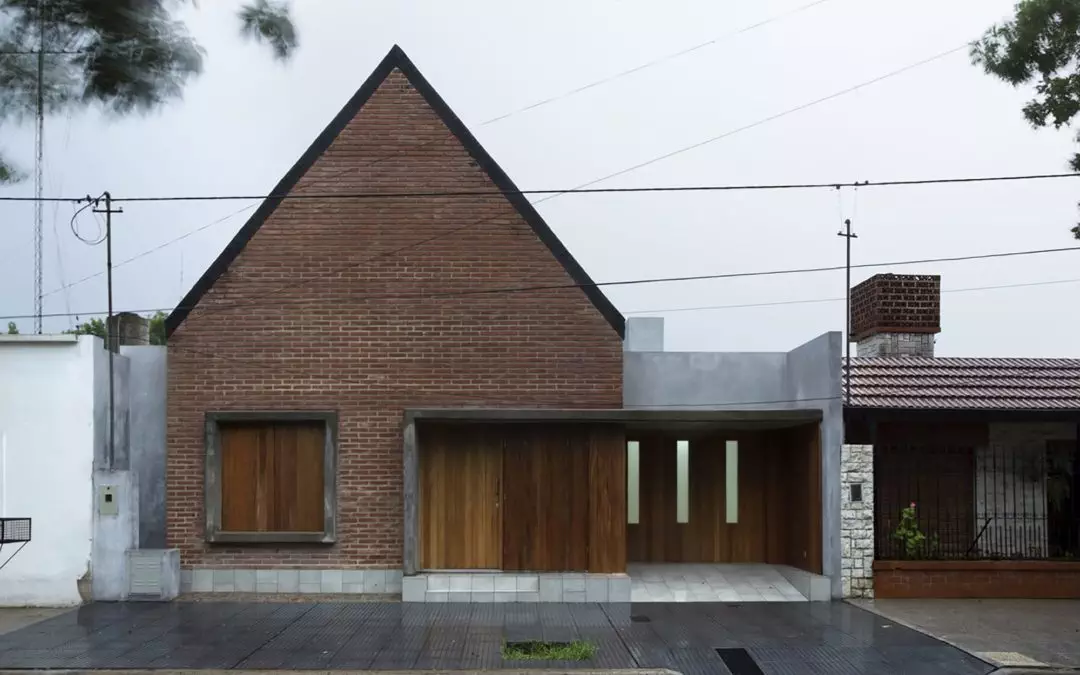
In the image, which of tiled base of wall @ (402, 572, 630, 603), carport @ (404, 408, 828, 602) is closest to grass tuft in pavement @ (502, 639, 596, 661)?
tiled base of wall @ (402, 572, 630, 603)

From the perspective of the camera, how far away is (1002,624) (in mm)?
11805

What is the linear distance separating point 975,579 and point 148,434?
11882mm

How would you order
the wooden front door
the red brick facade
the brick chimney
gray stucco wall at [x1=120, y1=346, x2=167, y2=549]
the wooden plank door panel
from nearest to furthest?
the red brick facade → the wooden plank door panel → the wooden front door → gray stucco wall at [x1=120, y1=346, x2=167, y2=549] → the brick chimney

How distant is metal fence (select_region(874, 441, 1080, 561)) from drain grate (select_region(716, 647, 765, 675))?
4992 mm

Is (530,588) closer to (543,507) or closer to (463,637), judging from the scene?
(543,507)

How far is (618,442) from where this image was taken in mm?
13750

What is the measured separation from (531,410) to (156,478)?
558 cm

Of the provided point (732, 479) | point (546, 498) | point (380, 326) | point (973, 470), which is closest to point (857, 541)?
point (732, 479)

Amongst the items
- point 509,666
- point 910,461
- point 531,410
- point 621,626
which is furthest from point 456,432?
point 910,461

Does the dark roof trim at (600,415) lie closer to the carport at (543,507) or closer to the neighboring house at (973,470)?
the carport at (543,507)

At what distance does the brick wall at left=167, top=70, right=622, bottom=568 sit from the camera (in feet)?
45.9

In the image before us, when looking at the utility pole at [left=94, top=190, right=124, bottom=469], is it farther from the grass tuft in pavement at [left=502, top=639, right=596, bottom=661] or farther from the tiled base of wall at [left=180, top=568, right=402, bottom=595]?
the grass tuft in pavement at [left=502, top=639, right=596, bottom=661]

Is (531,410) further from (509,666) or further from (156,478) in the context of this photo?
(156,478)

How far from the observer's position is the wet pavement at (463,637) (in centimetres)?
988
